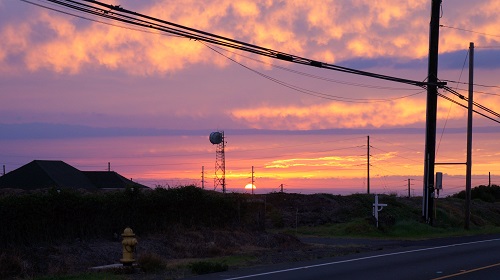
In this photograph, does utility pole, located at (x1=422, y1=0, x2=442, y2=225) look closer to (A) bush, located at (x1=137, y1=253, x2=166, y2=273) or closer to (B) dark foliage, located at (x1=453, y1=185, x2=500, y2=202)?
(A) bush, located at (x1=137, y1=253, x2=166, y2=273)

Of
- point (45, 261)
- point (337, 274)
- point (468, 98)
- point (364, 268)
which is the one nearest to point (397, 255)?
point (364, 268)

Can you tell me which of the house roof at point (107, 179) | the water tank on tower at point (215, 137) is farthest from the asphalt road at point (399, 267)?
the house roof at point (107, 179)

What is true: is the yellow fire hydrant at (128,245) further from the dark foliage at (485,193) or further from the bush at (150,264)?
the dark foliage at (485,193)

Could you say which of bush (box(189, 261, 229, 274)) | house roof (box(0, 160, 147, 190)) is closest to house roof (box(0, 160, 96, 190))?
house roof (box(0, 160, 147, 190))

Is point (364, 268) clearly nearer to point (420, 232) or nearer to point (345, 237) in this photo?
point (345, 237)

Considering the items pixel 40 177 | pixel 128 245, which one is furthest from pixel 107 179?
pixel 128 245

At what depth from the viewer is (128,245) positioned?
61.7 feet

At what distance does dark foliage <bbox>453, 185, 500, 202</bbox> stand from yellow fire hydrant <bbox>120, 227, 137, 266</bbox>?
5773 centimetres

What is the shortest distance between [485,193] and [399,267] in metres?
58.9

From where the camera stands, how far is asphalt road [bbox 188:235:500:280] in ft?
57.1

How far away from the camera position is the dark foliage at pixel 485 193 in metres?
73.3

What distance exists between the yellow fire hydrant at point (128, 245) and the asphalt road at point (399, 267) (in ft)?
7.52

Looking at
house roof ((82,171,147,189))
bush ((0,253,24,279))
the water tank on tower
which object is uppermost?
the water tank on tower

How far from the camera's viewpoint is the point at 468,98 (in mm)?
38406
